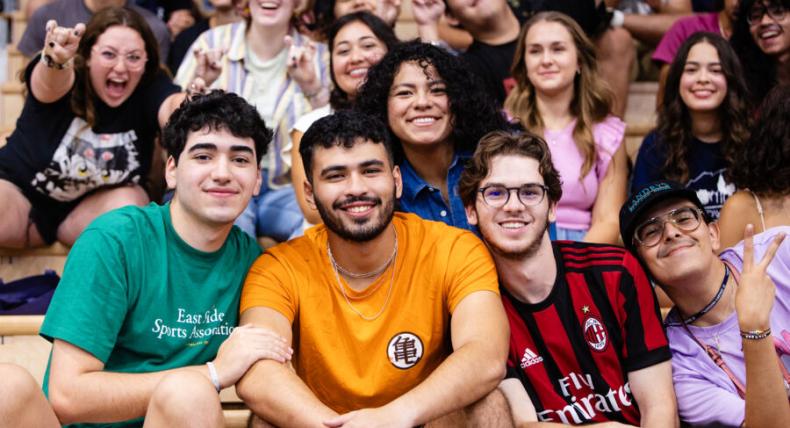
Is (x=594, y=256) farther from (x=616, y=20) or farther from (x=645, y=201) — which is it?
(x=616, y=20)

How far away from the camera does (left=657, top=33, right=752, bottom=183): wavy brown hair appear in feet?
11.9

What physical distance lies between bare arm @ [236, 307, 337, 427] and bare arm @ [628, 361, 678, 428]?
0.80 meters

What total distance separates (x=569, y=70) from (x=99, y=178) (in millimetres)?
1787

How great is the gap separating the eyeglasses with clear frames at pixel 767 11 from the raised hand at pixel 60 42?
8.45 ft

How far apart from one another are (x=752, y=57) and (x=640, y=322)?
74.7 inches

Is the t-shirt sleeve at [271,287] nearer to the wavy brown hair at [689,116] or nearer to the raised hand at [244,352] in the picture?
the raised hand at [244,352]

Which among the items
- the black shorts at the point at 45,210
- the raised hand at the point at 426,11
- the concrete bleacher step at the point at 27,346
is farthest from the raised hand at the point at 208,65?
the concrete bleacher step at the point at 27,346

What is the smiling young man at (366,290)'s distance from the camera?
2559mm

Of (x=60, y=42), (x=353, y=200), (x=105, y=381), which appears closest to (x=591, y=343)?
(x=353, y=200)

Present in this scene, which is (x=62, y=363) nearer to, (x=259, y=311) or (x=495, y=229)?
(x=259, y=311)

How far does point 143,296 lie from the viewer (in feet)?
8.11

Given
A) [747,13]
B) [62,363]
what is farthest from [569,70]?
[62,363]

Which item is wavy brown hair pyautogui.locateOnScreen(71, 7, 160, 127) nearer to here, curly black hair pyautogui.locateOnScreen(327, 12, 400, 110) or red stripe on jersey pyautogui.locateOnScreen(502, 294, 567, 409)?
curly black hair pyautogui.locateOnScreen(327, 12, 400, 110)

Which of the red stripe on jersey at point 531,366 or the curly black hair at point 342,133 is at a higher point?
the curly black hair at point 342,133
